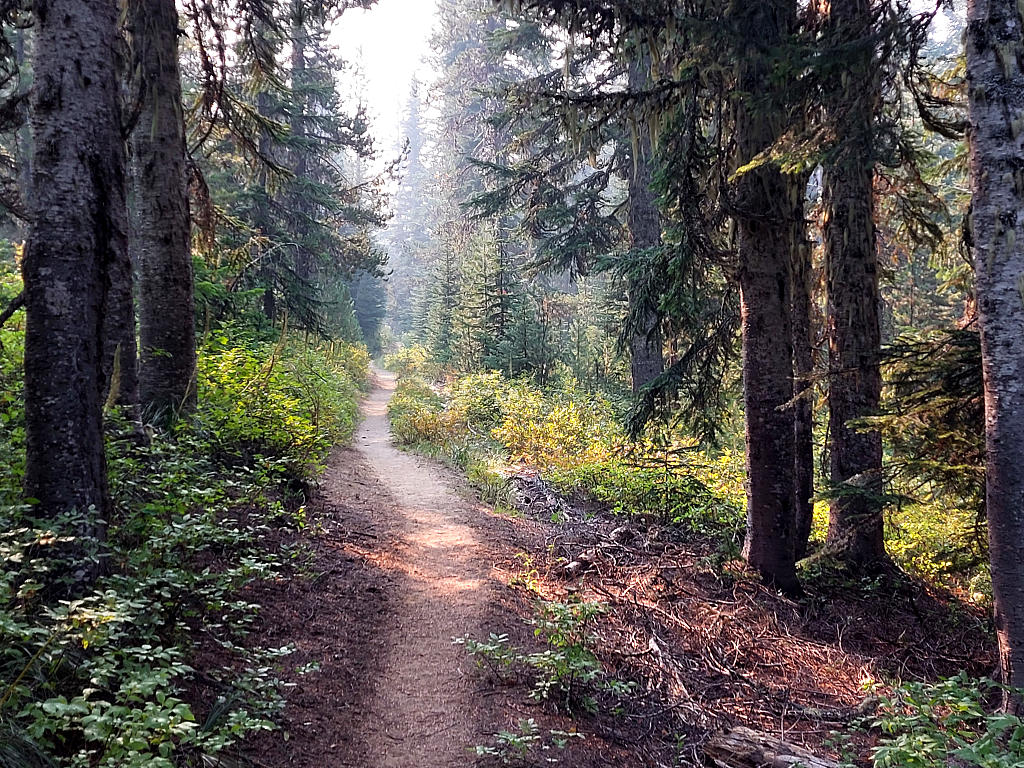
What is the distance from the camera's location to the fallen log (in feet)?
12.8

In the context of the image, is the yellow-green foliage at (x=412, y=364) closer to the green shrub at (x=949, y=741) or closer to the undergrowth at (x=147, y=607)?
the undergrowth at (x=147, y=607)

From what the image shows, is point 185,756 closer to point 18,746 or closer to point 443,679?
point 18,746

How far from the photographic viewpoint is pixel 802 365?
779 centimetres

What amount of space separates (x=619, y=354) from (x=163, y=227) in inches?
319

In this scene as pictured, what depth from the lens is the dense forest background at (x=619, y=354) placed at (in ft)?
11.9

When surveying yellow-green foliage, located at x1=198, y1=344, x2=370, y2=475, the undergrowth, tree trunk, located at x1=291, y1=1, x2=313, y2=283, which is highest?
tree trunk, located at x1=291, y1=1, x2=313, y2=283

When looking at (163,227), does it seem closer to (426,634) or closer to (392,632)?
(392,632)

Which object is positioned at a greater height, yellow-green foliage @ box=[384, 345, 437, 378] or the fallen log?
yellow-green foliage @ box=[384, 345, 437, 378]

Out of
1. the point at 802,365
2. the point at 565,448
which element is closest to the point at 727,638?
the point at 802,365

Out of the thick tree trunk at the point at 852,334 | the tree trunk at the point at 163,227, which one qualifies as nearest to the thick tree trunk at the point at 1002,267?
the thick tree trunk at the point at 852,334

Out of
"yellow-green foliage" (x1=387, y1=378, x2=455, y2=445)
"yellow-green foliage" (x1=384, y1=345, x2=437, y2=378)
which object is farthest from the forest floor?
"yellow-green foliage" (x1=384, y1=345, x2=437, y2=378)

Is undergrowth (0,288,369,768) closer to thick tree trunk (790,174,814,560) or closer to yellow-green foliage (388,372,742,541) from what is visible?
yellow-green foliage (388,372,742,541)

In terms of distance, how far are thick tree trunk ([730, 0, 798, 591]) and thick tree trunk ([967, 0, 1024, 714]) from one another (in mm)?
2306

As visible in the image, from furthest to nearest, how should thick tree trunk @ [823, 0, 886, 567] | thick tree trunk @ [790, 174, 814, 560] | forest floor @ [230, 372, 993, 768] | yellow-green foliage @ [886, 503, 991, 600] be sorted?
thick tree trunk @ [823, 0, 886, 567] → thick tree trunk @ [790, 174, 814, 560] → yellow-green foliage @ [886, 503, 991, 600] → forest floor @ [230, 372, 993, 768]
